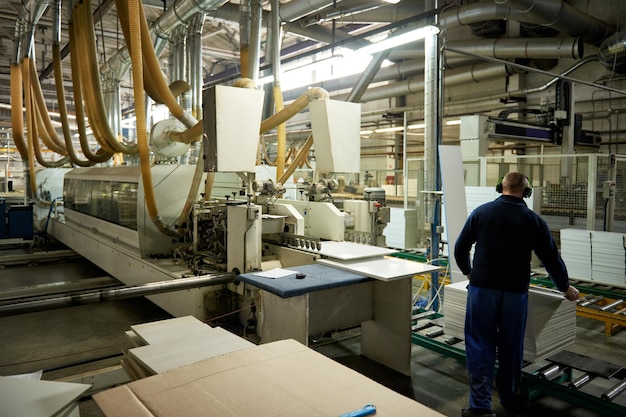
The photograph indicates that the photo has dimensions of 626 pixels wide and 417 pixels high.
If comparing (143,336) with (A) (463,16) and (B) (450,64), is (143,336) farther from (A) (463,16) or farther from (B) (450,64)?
(B) (450,64)

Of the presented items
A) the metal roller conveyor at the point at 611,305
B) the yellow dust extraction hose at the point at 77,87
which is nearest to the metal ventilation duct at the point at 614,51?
the metal roller conveyor at the point at 611,305

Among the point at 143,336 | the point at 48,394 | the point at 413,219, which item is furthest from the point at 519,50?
the point at 48,394

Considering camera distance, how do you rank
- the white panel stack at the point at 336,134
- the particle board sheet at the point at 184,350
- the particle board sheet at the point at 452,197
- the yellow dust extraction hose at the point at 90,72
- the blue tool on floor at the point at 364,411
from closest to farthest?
the blue tool on floor at the point at 364,411
the particle board sheet at the point at 184,350
the white panel stack at the point at 336,134
the particle board sheet at the point at 452,197
the yellow dust extraction hose at the point at 90,72

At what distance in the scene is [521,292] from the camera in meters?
2.62

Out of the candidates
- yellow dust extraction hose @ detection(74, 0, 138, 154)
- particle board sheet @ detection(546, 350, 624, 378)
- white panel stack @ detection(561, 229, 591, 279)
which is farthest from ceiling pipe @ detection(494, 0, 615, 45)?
yellow dust extraction hose @ detection(74, 0, 138, 154)

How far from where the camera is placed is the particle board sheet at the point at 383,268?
9.67ft

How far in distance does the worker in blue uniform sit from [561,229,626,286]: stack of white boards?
3.03m

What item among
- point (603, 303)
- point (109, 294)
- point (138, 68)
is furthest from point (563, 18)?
point (109, 294)

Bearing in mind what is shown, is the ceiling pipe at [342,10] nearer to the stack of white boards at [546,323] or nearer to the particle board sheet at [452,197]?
the particle board sheet at [452,197]

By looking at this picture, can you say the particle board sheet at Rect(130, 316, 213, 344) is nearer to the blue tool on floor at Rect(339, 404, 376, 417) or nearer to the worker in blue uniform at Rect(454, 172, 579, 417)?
the blue tool on floor at Rect(339, 404, 376, 417)

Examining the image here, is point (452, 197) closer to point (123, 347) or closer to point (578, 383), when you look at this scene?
point (578, 383)

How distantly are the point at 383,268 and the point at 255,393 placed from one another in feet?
6.88

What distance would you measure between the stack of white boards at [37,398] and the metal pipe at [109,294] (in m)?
1.95

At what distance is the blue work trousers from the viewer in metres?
→ 2.63
